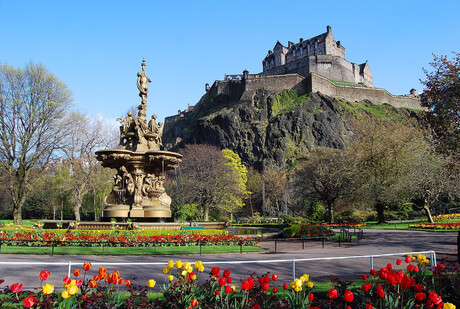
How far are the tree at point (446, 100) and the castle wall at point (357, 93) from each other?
67.8 m

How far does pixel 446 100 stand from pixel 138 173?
15727 mm

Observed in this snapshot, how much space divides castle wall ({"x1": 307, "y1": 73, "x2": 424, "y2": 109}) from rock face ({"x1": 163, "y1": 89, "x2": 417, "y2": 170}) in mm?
3171

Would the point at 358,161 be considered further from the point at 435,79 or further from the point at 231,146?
the point at 231,146

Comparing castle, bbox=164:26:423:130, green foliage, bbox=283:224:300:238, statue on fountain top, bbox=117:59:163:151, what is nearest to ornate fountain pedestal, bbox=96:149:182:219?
statue on fountain top, bbox=117:59:163:151

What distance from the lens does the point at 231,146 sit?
76.8 metres

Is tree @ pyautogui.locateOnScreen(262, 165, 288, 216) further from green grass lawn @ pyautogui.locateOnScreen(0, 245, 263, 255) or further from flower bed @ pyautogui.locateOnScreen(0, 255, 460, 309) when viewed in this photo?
flower bed @ pyautogui.locateOnScreen(0, 255, 460, 309)

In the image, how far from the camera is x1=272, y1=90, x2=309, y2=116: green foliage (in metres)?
81.8

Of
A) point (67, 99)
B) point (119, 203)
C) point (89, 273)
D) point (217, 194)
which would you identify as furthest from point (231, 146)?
point (89, 273)

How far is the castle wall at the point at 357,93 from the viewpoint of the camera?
84344mm

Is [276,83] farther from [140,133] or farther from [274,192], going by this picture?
Result: [140,133]

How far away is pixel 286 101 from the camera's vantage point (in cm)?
8431

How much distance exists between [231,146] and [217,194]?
37.1 metres

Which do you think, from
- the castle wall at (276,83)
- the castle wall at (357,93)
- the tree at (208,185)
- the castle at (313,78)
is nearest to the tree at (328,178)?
the tree at (208,185)

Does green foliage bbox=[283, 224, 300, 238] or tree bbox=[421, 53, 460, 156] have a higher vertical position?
tree bbox=[421, 53, 460, 156]
